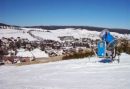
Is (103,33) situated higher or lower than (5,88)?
higher

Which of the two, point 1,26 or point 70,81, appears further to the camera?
point 1,26

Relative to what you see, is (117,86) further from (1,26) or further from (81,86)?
(1,26)

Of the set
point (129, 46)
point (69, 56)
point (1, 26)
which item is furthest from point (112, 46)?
point (1, 26)

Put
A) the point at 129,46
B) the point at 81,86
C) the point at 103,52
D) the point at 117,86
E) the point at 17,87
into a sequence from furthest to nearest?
the point at 129,46 < the point at 103,52 < the point at 17,87 < the point at 81,86 < the point at 117,86

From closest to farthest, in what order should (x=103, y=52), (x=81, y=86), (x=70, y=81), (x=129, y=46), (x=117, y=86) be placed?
(x=117, y=86) → (x=81, y=86) → (x=70, y=81) → (x=103, y=52) → (x=129, y=46)

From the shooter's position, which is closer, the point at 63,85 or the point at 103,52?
the point at 63,85

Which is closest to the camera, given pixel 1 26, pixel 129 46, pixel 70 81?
pixel 70 81

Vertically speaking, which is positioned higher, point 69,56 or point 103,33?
point 103,33

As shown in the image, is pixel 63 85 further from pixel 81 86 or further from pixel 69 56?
pixel 69 56

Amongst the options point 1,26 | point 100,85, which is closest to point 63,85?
point 100,85
